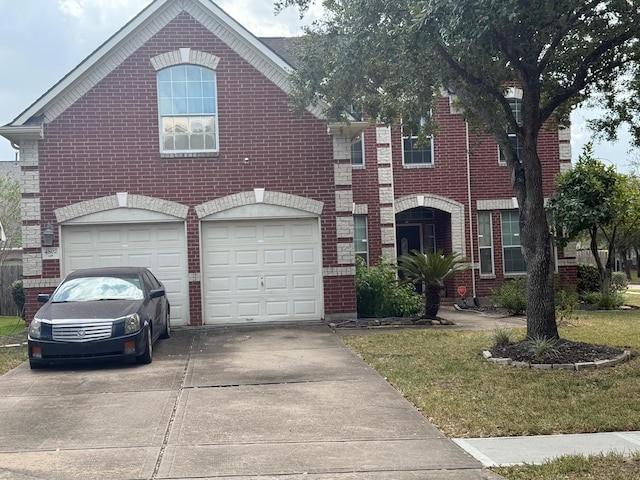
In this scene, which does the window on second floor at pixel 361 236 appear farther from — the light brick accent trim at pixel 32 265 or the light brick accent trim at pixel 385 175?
the light brick accent trim at pixel 32 265

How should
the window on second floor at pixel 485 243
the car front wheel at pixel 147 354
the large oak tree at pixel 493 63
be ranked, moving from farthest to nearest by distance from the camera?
the window on second floor at pixel 485 243 < the car front wheel at pixel 147 354 < the large oak tree at pixel 493 63

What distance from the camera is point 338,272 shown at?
49.5 feet

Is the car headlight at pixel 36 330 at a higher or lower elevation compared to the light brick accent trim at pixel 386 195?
lower

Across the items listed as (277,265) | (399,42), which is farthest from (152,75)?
(399,42)

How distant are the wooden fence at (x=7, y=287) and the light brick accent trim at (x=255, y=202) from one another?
1170 cm

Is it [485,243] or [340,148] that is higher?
[340,148]

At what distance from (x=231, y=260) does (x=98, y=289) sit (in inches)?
163

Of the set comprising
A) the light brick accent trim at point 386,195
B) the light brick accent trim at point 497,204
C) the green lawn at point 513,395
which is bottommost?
the green lawn at point 513,395

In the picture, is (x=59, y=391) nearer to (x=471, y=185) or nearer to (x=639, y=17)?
(x=639, y=17)

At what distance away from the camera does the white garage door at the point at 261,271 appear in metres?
15.0

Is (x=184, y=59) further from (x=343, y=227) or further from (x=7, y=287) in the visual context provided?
(x=7, y=287)

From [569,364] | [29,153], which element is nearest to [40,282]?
[29,153]

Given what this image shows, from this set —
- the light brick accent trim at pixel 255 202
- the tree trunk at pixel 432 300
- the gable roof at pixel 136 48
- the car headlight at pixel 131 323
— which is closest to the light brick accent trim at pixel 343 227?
the light brick accent trim at pixel 255 202

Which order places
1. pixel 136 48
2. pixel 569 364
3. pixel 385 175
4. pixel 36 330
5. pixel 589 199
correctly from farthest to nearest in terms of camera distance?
pixel 385 175, pixel 589 199, pixel 136 48, pixel 36 330, pixel 569 364
